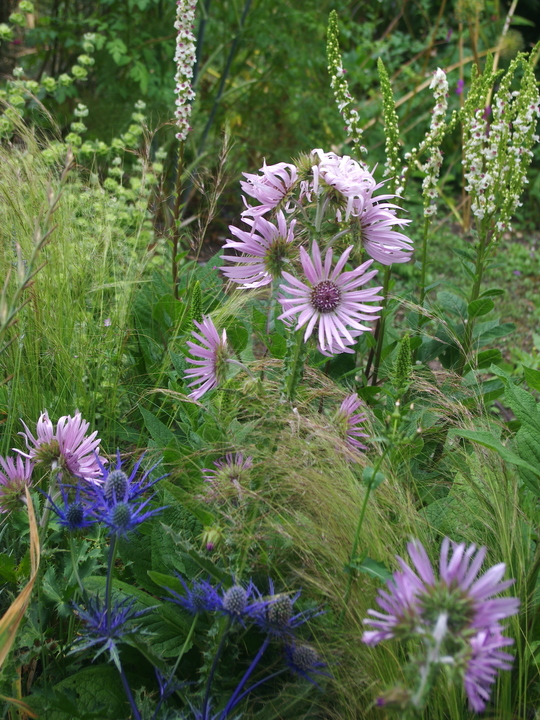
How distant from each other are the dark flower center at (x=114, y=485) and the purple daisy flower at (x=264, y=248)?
404mm

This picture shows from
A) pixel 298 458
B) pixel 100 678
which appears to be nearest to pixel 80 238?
pixel 298 458

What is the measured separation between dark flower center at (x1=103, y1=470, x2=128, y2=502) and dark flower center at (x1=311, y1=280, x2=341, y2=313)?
Answer: 43 cm

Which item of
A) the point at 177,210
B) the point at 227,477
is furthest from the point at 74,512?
the point at 177,210

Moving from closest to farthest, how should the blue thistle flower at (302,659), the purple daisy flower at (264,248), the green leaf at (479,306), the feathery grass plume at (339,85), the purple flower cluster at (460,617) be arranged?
the purple flower cluster at (460,617) < the blue thistle flower at (302,659) < the purple daisy flower at (264,248) < the green leaf at (479,306) < the feathery grass plume at (339,85)

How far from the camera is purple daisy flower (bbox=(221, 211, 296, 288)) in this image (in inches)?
48.7

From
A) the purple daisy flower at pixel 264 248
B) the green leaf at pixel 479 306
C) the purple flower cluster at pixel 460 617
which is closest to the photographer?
the purple flower cluster at pixel 460 617

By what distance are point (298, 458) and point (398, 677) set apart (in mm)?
425

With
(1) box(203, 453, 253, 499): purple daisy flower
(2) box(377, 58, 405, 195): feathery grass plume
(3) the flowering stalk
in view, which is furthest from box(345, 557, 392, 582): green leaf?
(3) the flowering stalk

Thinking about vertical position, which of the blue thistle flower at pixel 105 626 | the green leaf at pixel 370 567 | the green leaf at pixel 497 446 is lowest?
the blue thistle flower at pixel 105 626

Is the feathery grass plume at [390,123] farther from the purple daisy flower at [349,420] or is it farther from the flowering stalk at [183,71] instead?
the purple daisy flower at [349,420]

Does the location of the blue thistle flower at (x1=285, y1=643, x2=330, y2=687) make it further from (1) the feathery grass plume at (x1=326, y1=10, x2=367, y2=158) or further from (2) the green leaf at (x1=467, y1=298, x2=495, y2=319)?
(1) the feathery grass plume at (x1=326, y1=10, x2=367, y2=158)

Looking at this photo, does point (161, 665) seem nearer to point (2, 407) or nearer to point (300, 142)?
point (2, 407)

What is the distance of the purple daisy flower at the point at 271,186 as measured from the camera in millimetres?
1243

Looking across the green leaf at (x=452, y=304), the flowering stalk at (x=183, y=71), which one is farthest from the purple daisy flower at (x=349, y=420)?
the flowering stalk at (x=183, y=71)
